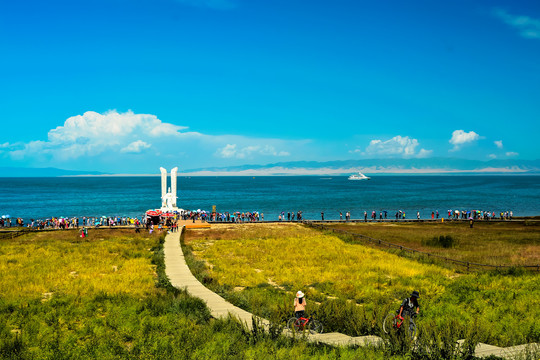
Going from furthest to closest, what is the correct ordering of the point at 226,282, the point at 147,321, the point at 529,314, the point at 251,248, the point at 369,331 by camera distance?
the point at 251,248
the point at 226,282
the point at 529,314
the point at 147,321
the point at 369,331

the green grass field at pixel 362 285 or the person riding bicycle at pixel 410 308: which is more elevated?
the person riding bicycle at pixel 410 308

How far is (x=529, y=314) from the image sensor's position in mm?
15188

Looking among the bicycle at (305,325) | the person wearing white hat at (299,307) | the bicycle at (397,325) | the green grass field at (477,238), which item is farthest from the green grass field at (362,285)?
the person wearing white hat at (299,307)

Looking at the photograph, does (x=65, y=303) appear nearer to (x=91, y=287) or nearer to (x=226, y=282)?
(x=91, y=287)

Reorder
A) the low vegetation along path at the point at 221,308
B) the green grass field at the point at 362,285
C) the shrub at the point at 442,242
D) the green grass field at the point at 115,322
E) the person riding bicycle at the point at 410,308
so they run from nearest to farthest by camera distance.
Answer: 1. the green grass field at the point at 115,322
2. the low vegetation along path at the point at 221,308
3. the person riding bicycle at the point at 410,308
4. the green grass field at the point at 362,285
5. the shrub at the point at 442,242

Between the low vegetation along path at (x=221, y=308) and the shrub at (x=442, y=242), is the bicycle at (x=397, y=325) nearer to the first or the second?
the low vegetation along path at (x=221, y=308)

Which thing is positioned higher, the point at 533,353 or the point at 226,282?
the point at 533,353

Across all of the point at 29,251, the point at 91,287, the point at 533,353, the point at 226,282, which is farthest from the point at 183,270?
the point at 533,353

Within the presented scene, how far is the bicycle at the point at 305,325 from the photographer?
12.5 m

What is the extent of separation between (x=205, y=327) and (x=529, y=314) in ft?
39.8

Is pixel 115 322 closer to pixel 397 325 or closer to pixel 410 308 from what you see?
pixel 397 325

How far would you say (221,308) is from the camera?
51.0ft

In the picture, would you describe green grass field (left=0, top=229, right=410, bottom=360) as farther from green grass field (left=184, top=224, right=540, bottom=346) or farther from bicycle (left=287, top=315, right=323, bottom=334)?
green grass field (left=184, top=224, right=540, bottom=346)

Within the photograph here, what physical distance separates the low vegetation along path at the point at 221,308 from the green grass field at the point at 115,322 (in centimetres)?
58
